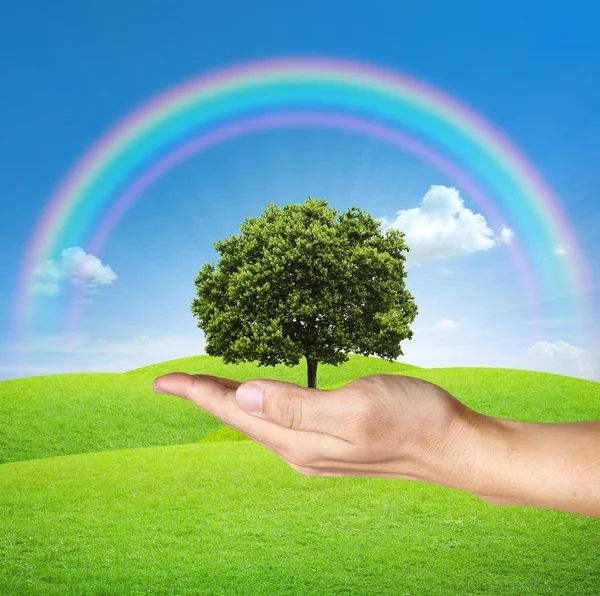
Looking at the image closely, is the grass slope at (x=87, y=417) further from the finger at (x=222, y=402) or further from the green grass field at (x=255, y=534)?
the finger at (x=222, y=402)

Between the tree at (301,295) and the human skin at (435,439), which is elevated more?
the tree at (301,295)

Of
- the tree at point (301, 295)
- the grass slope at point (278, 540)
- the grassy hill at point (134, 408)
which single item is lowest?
the grass slope at point (278, 540)

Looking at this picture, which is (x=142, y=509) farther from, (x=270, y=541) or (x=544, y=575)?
(x=544, y=575)

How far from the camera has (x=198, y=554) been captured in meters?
7.84

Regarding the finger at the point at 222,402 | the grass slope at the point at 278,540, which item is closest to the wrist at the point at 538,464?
the finger at the point at 222,402

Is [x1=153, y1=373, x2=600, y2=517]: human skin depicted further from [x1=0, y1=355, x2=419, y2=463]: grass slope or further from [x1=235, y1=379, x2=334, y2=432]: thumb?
[x1=0, y1=355, x2=419, y2=463]: grass slope

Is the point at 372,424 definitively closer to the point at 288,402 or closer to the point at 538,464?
the point at 288,402

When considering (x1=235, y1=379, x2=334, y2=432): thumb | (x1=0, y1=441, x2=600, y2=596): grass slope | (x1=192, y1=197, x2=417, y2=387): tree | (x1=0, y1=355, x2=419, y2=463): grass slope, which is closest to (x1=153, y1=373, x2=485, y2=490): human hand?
(x1=235, y1=379, x2=334, y2=432): thumb

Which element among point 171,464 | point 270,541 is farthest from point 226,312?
point 270,541

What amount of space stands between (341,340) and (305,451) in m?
19.0

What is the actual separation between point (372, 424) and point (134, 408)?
2371cm

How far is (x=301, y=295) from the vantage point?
2088 centimetres

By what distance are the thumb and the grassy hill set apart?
18.0m

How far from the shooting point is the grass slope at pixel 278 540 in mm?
7047
